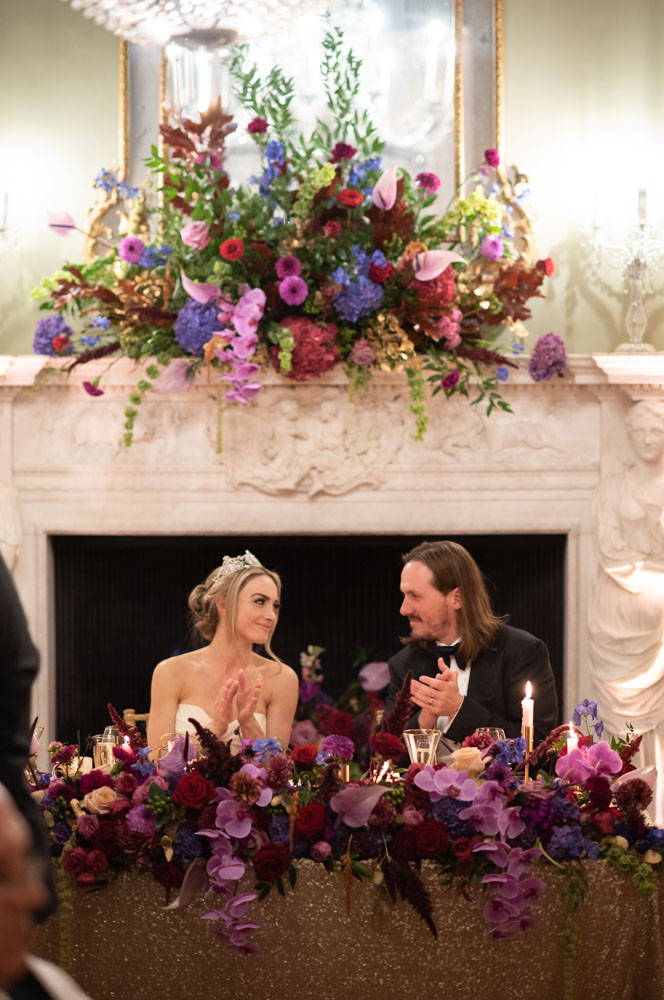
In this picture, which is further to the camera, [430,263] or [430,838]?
[430,263]

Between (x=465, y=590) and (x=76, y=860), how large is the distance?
53.2 inches

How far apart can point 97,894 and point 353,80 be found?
3256mm

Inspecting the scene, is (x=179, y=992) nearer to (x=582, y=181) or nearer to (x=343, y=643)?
(x=343, y=643)

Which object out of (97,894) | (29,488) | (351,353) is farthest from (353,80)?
(97,894)

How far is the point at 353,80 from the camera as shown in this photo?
14.4ft

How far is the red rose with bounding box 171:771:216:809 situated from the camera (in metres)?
2.20

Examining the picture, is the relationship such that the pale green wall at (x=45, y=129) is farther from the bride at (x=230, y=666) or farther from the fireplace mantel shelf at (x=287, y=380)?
the bride at (x=230, y=666)

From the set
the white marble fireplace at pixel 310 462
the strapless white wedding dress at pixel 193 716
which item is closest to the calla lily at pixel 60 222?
the white marble fireplace at pixel 310 462

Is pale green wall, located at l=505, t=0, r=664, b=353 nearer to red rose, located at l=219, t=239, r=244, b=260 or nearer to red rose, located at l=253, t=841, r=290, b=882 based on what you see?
red rose, located at l=219, t=239, r=244, b=260

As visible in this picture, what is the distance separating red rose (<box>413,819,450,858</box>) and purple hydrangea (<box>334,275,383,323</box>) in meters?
2.17

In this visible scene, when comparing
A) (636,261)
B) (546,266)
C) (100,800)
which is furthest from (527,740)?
(636,261)

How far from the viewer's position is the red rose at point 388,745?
229 cm

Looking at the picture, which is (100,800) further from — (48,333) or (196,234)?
(48,333)

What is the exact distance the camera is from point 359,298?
3947mm
